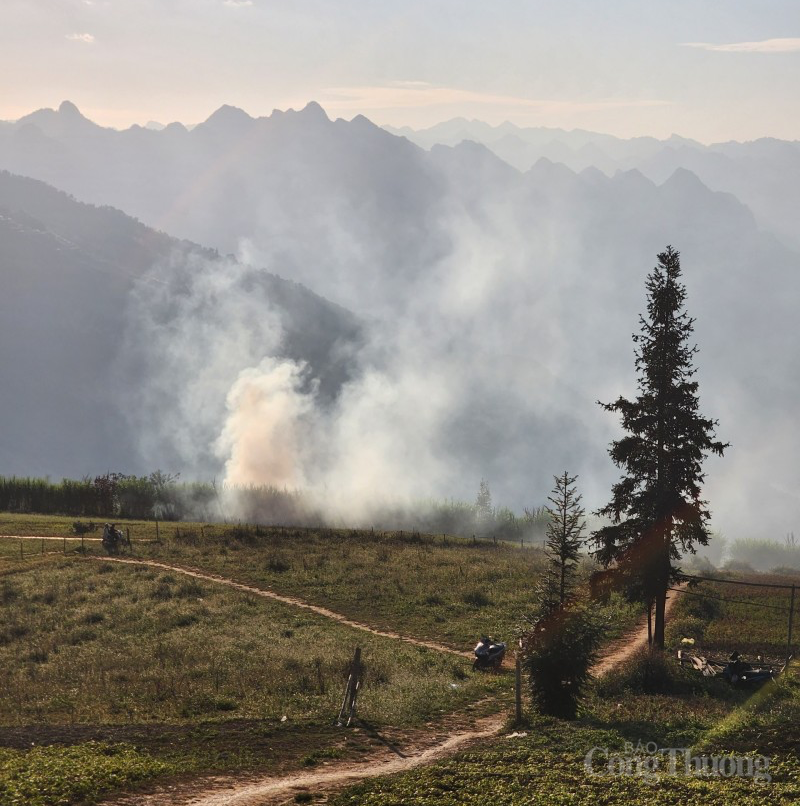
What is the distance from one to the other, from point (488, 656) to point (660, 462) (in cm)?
1105

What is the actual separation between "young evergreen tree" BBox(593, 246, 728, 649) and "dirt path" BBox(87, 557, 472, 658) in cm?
801

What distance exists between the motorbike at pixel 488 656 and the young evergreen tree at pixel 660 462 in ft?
22.1

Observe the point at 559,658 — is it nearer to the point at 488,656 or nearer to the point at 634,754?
the point at 634,754

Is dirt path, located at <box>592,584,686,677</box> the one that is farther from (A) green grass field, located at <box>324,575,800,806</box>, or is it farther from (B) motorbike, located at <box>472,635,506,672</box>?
(B) motorbike, located at <box>472,635,506,672</box>

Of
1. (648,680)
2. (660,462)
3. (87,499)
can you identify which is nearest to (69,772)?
(648,680)

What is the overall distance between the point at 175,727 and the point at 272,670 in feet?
22.2

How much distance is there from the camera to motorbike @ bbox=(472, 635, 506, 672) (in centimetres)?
3186

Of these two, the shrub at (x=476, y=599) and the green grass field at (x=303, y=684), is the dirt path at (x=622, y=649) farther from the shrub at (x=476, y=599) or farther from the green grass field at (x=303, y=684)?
A: the shrub at (x=476, y=599)

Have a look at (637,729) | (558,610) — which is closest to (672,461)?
(558,610)

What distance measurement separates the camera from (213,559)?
5347 cm

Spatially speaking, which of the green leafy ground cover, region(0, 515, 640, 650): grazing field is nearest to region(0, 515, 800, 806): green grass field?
the green leafy ground cover

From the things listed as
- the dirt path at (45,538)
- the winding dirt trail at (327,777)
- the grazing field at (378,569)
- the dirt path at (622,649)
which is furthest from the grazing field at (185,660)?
the dirt path at (45,538)

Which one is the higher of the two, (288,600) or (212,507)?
(212,507)

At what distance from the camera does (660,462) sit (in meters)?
35.8
